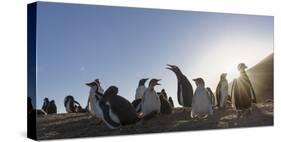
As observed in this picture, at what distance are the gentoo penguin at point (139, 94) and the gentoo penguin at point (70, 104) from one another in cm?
90

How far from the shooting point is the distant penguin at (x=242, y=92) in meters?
9.75

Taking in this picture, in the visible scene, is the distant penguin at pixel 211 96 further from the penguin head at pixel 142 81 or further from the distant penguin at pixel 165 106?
the penguin head at pixel 142 81

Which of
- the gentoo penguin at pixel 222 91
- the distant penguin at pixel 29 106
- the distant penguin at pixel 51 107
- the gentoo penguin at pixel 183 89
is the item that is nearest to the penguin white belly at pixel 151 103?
the gentoo penguin at pixel 183 89

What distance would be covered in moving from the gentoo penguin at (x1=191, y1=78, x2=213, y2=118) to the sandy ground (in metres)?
0.11

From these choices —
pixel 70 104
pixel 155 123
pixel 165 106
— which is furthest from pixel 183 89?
pixel 70 104

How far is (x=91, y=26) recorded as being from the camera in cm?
854

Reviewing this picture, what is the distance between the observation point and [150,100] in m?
9.02

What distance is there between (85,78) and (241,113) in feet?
8.93

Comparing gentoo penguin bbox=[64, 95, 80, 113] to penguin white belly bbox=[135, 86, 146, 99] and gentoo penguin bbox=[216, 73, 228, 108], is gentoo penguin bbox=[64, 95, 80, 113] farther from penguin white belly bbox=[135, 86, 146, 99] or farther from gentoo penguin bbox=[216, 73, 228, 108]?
gentoo penguin bbox=[216, 73, 228, 108]

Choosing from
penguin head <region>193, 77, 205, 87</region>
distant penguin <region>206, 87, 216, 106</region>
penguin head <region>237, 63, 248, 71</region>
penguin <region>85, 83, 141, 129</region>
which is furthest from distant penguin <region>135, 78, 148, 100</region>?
penguin head <region>237, 63, 248, 71</region>

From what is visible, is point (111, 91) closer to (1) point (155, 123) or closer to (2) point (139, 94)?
(2) point (139, 94)

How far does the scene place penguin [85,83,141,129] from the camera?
864 cm

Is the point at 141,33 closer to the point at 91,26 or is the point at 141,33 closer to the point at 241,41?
the point at 91,26

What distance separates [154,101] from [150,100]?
64 millimetres
